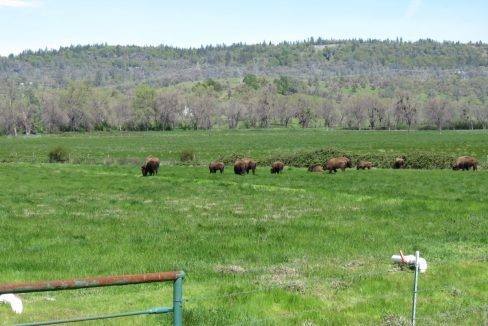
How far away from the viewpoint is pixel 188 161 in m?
68.2

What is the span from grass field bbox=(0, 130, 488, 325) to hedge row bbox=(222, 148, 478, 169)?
2084 centimetres

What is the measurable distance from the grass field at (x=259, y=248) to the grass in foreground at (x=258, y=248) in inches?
1.8

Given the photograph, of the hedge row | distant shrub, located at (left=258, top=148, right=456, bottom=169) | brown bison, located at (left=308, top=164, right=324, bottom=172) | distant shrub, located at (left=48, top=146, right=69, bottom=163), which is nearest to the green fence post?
brown bison, located at (left=308, top=164, right=324, bottom=172)

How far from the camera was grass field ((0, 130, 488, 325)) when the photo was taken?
11.4 m

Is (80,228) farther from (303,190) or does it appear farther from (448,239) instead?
(303,190)

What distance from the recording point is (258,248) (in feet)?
57.8

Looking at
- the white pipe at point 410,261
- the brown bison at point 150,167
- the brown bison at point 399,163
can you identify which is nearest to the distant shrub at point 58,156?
the brown bison at point 150,167

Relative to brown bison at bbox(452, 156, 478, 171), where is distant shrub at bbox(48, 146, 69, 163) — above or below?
below

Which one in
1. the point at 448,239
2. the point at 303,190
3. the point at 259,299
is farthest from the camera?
the point at 303,190

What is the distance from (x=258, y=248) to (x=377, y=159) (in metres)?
45.6

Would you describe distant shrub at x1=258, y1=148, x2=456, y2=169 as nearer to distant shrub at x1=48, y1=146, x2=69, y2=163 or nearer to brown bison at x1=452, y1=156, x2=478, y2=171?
brown bison at x1=452, y1=156, x2=478, y2=171

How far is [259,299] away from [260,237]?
7.78 metres

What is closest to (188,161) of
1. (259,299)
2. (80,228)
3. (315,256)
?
(80,228)

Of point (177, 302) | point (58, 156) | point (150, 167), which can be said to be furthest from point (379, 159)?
point (177, 302)
